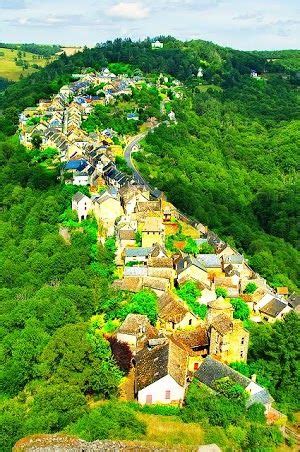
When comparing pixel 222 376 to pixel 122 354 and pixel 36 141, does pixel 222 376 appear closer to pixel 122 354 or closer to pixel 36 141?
pixel 122 354

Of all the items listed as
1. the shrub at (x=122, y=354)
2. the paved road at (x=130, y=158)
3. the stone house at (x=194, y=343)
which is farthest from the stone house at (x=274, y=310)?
the paved road at (x=130, y=158)

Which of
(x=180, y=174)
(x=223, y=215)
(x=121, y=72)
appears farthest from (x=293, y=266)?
(x=121, y=72)

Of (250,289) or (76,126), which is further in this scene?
(76,126)

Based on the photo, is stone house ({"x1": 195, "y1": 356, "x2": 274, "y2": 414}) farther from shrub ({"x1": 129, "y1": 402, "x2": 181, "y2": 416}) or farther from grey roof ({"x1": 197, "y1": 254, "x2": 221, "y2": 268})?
grey roof ({"x1": 197, "y1": 254, "x2": 221, "y2": 268})

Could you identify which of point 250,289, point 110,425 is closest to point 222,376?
point 110,425

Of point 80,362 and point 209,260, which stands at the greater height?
point 80,362

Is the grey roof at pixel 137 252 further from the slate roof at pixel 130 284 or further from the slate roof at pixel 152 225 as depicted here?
the slate roof at pixel 130 284

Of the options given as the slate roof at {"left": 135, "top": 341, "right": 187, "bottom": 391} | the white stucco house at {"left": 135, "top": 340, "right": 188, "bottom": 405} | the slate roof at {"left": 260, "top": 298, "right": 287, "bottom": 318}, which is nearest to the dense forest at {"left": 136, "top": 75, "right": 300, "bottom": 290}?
the slate roof at {"left": 260, "top": 298, "right": 287, "bottom": 318}

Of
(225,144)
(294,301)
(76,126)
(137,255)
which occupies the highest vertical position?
(76,126)
